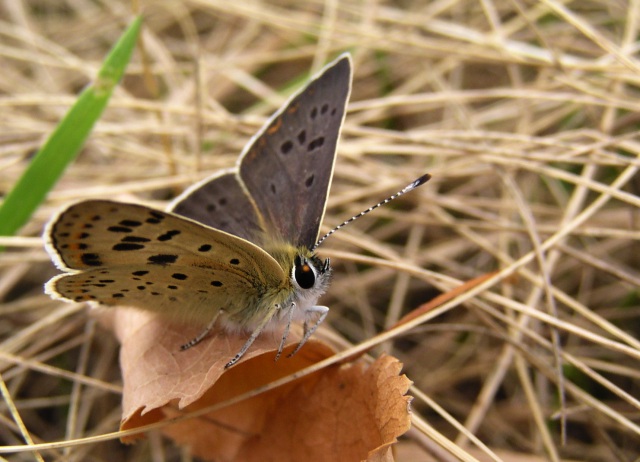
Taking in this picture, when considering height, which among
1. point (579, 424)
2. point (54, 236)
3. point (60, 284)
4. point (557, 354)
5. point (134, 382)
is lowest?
point (579, 424)

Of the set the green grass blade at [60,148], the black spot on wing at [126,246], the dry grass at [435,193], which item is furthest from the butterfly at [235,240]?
the green grass blade at [60,148]

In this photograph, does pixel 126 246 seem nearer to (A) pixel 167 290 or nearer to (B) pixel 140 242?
(B) pixel 140 242

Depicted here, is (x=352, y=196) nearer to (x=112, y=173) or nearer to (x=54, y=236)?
(x=112, y=173)

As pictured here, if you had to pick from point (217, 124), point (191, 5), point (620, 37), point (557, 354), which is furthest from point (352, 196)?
point (191, 5)

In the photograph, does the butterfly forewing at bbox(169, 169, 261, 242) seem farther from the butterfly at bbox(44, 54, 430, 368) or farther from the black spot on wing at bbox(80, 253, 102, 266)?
the black spot on wing at bbox(80, 253, 102, 266)

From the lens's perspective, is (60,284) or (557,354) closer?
(60,284)

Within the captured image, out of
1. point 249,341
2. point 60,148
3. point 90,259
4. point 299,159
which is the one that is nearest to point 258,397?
point 249,341
